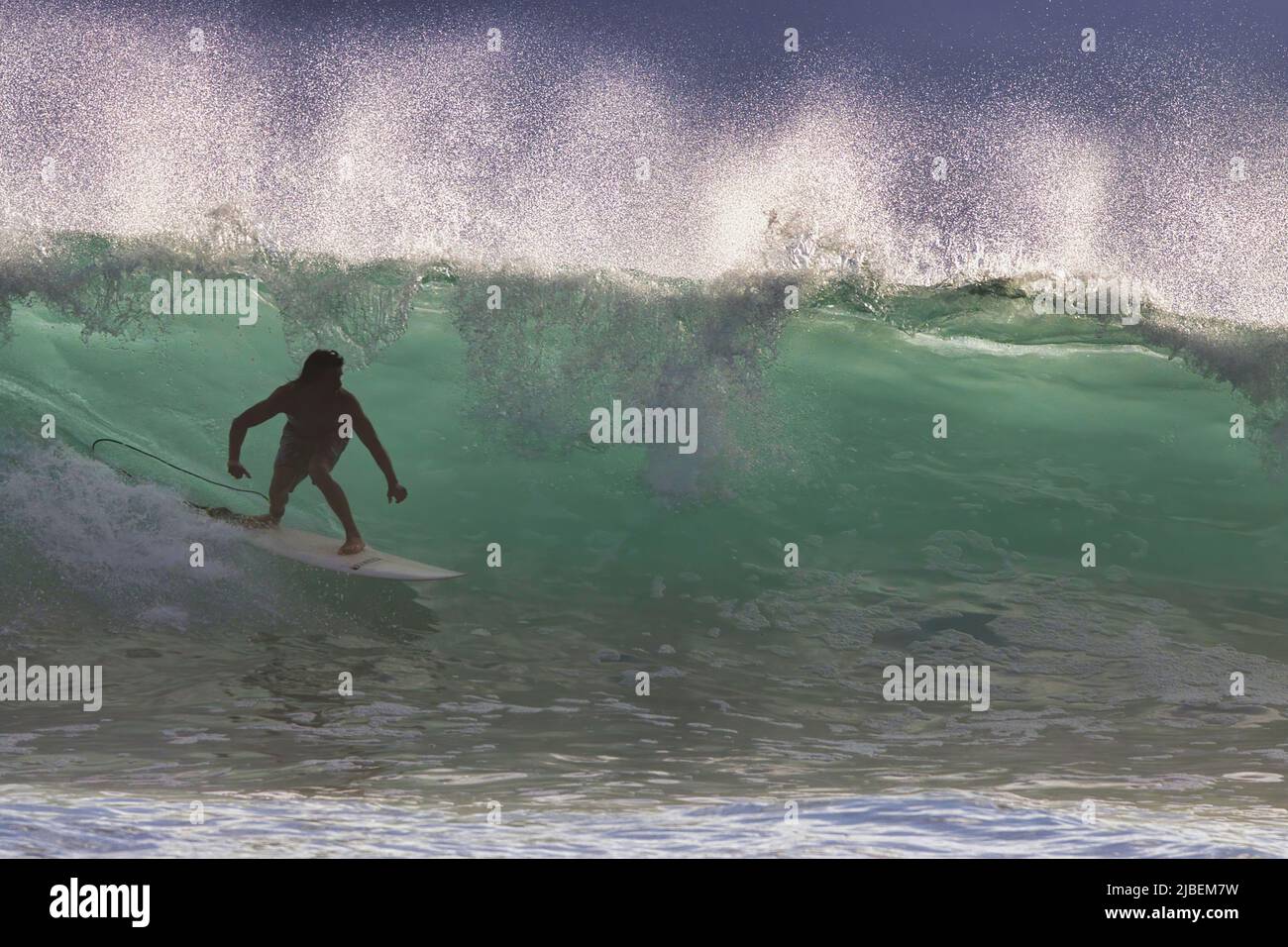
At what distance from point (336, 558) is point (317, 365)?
1021mm

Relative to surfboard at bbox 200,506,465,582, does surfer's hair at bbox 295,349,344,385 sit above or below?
above

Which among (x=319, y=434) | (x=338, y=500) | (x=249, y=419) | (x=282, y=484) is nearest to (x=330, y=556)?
(x=338, y=500)

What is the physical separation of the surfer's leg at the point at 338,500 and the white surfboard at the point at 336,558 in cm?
5

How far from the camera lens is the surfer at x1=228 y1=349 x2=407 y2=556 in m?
7.27

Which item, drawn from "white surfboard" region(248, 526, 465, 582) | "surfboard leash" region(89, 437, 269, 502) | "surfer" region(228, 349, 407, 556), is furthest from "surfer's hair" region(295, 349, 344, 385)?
"surfboard leash" region(89, 437, 269, 502)

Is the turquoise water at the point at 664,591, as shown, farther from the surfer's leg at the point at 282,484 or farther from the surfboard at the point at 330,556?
the surfer's leg at the point at 282,484

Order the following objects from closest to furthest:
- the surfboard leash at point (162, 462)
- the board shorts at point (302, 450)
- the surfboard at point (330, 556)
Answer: the surfboard at point (330, 556) → the board shorts at point (302, 450) → the surfboard leash at point (162, 462)

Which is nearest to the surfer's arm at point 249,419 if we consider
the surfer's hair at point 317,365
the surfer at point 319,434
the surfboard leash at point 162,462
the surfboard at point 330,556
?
the surfer at point 319,434

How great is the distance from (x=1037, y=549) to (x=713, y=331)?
254cm

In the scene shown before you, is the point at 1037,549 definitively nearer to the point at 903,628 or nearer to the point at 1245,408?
the point at 903,628

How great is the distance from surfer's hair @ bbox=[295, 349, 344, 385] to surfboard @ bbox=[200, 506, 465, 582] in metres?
0.85

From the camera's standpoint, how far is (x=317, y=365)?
731 cm

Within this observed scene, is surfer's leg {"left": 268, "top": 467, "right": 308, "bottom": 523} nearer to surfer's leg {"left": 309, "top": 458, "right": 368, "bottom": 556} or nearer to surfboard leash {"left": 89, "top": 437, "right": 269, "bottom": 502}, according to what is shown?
surfer's leg {"left": 309, "top": 458, "right": 368, "bottom": 556}

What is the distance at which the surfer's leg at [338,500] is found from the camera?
7262 millimetres
